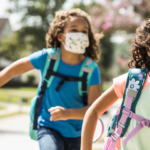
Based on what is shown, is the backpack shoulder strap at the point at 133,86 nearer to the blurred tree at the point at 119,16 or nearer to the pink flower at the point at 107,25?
the blurred tree at the point at 119,16

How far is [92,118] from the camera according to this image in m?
1.63

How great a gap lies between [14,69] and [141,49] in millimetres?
1288

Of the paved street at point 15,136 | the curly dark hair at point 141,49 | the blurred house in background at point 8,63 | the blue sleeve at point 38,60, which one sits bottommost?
the blurred house in background at point 8,63

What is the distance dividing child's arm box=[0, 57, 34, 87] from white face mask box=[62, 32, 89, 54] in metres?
0.47

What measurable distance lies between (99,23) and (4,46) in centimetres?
2688

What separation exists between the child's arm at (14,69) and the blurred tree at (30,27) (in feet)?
108

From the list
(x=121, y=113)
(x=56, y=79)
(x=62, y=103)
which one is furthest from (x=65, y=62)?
(x=121, y=113)

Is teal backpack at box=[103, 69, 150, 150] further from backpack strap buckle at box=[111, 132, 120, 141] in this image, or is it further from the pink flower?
the pink flower

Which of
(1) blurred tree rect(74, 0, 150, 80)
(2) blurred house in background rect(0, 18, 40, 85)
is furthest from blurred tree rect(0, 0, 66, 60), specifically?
(1) blurred tree rect(74, 0, 150, 80)

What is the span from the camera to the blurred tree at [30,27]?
35.6m

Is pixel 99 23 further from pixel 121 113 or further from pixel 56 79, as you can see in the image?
pixel 121 113

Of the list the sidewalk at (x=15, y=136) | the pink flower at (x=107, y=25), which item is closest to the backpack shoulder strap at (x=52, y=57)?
the sidewalk at (x=15, y=136)

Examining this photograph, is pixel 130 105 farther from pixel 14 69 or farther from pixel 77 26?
pixel 77 26

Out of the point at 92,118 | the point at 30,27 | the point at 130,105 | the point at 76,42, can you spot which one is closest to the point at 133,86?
the point at 130,105
